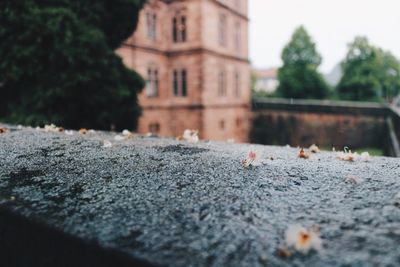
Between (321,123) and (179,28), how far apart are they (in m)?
10.6

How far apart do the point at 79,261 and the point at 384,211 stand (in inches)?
39.9

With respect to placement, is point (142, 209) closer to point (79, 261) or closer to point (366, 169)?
point (79, 261)

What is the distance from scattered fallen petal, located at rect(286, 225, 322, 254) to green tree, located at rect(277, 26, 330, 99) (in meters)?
30.9

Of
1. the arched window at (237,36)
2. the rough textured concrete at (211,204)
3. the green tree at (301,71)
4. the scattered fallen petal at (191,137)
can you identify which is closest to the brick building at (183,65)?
the arched window at (237,36)

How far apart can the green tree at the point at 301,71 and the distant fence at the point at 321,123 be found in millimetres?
5856

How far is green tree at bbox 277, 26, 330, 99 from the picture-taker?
30750 millimetres

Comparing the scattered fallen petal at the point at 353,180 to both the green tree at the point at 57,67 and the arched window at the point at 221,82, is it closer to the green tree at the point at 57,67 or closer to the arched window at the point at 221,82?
the green tree at the point at 57,67

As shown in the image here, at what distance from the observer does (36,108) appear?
988 centimetres

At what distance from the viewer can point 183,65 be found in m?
21.7

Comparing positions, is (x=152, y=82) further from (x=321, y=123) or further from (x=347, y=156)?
(x=347, y=156)

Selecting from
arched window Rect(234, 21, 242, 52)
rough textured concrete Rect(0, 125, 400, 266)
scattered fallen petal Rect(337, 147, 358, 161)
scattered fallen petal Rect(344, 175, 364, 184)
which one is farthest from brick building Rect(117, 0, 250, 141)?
scattered fallen petal Rect(344, 175, 364, 184)

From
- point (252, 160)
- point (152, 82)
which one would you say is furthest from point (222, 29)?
point (252, 160)

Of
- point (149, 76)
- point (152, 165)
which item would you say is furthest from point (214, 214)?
point (149, 76)

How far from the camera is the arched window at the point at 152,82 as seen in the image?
813 inches
